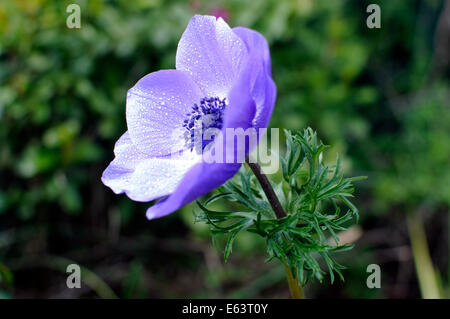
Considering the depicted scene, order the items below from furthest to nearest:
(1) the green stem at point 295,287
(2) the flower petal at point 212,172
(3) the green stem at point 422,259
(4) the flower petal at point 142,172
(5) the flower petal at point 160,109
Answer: (3) the green stem at point 422,259, (1) the green stem at point 295,287, (5) the flower petal at point 160,109, (4) the flower petal at point 142,172, (2) the flower petal at point 212,172

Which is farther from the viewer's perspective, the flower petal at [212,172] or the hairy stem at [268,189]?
the hairy stem at [268,189]

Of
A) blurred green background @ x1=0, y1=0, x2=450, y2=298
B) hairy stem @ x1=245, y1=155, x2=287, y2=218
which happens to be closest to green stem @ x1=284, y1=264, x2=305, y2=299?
hairy stem @ x1=245, y1=155, x2=287, y2=218

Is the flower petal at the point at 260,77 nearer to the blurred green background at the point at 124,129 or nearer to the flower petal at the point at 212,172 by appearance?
the flower petal at the point at 212,172

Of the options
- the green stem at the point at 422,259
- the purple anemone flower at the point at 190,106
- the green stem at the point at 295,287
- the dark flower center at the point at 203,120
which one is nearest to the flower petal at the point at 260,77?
the purple anemone flower at the point at 190,106

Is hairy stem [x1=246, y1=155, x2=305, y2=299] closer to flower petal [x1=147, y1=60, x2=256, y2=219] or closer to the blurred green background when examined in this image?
flower petal [x1=147, y1=60, x2=256, y2=219]
